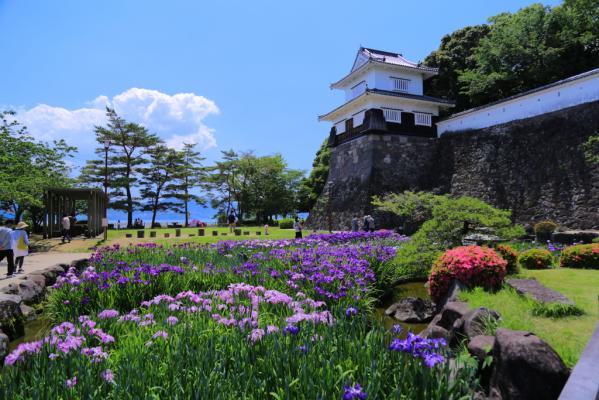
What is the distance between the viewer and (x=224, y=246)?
1152 cm

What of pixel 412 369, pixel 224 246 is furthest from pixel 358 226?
pixel 412 369

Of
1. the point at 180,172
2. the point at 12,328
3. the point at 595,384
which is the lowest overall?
the point at 12,328

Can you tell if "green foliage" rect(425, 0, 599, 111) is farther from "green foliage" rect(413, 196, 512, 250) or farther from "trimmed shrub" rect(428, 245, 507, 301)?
"trimmed shrub" rect(428, 245, 507, 301)

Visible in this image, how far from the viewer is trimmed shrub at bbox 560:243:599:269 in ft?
29.0

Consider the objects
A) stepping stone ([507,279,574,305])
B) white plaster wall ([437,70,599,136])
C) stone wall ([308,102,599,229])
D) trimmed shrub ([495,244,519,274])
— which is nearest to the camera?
stepping stone ([507,279,574,305])

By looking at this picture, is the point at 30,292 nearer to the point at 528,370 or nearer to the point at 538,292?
the point at 528,370

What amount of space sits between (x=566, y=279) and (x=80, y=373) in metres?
8.56

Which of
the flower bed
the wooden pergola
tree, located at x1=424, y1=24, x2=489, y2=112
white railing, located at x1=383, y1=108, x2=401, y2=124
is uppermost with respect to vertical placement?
tree, located at x1=424, y1=24, x2=489, y2=112

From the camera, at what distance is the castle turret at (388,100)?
24.6 metres

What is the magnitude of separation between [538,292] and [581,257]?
444 centimetres

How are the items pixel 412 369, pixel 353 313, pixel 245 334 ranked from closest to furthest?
pixel 412 369 → pixel 245 334 → pixel 353 313

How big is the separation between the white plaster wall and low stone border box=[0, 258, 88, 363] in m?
20.6

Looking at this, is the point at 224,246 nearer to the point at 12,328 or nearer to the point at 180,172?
the point at 12,328

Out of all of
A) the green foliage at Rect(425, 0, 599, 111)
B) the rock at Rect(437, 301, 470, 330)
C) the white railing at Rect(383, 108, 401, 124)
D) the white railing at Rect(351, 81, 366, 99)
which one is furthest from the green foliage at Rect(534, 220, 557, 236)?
the white railing at Rect(351, 81, 366, 99)
